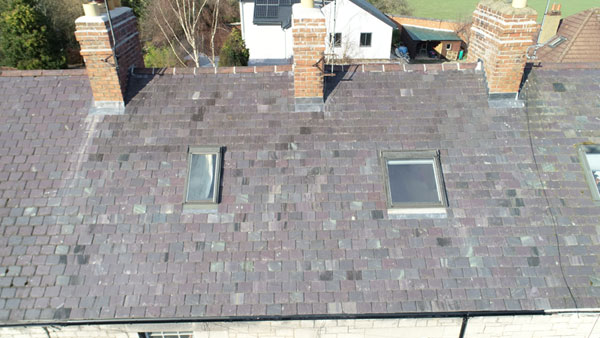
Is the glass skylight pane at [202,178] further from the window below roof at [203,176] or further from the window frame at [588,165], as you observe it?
the window frame at [588,165]

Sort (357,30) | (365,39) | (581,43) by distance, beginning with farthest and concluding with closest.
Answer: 1. (365,39)
2. (357,30)
3. (581,43)

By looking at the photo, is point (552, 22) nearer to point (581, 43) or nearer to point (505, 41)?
point (581, 43)

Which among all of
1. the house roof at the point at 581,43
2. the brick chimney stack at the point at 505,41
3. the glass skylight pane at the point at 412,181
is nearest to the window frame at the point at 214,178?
the glass skylight pane at the point at 412,181

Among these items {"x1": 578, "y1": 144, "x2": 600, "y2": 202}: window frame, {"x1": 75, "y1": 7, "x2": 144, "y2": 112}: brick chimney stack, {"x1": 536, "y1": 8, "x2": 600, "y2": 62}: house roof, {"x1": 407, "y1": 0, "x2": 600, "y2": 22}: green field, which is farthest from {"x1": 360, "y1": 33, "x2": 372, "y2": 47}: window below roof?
{"x1": 578, "y1": 144, "x2": 600, "y2": 202}: window frame

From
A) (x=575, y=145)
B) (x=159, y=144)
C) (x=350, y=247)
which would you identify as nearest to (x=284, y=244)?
(x=350, y=247)

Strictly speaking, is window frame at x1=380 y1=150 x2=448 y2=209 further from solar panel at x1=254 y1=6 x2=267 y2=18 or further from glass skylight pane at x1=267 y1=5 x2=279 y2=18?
solar panel at x1=254 y1=6 x2=267 y2=18

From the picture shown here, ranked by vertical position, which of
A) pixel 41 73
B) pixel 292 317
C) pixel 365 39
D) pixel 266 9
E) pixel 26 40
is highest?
pixel 41 73

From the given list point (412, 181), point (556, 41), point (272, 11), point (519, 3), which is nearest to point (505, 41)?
point (519, 3)
